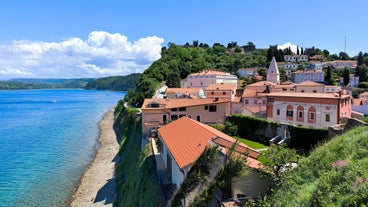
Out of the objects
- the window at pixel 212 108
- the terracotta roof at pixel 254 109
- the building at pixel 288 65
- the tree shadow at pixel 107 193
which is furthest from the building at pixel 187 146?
the building at pixel 288 65

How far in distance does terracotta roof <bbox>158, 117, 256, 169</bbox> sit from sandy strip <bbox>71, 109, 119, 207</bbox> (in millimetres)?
9330

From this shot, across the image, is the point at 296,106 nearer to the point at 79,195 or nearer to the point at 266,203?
the point at 266,203

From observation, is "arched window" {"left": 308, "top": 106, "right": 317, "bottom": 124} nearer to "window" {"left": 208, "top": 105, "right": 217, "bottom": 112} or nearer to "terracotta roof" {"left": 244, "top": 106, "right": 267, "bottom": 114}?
"window" {"left": 208, "top": 105, "right": 217, "bottom": 112}

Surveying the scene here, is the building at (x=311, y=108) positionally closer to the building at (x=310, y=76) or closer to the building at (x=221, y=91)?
the building at (x=221, y=91)

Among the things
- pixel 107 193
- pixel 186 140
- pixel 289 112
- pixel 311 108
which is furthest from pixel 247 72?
pixel 186 140

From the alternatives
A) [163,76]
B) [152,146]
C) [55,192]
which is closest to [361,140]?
[152,146]

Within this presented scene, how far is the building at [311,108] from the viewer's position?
27328mm

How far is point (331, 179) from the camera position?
29.1ft

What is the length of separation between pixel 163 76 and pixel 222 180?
6731 cm

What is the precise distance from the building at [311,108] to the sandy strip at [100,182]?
20509 millimetres

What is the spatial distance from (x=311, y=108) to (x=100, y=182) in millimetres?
24074

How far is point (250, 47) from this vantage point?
16475 cm

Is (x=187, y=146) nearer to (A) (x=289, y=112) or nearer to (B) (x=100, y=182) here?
(B) (x=100, y=182)

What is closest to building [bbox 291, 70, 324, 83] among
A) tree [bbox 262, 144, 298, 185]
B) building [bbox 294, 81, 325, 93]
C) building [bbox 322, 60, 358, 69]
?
building [bbox 322, 60, 358, 69]
